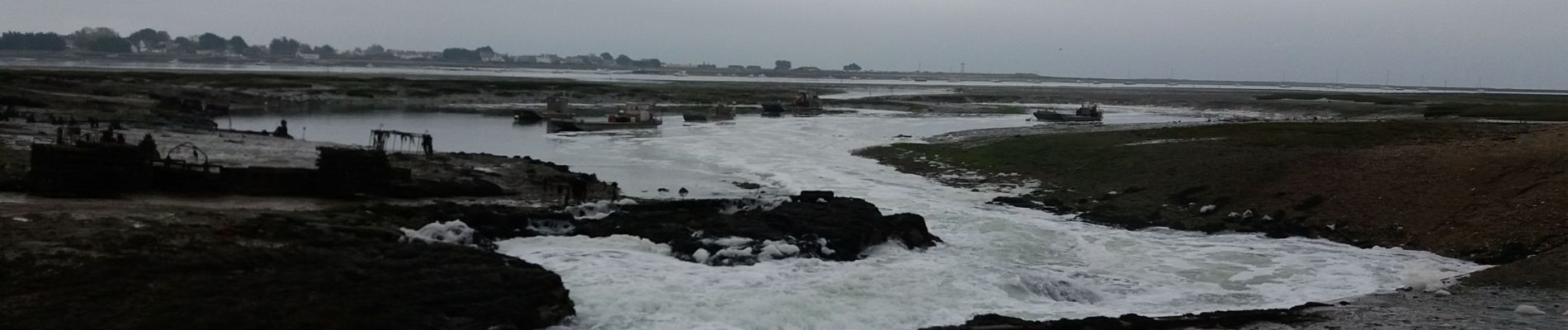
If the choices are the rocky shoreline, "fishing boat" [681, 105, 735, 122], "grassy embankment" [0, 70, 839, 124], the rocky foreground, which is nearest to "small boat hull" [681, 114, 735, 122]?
"fishing boat" [681, 105, 735, 122]

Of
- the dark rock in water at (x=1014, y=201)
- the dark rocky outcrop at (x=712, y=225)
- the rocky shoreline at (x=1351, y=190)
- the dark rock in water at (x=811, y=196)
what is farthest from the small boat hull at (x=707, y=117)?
the dark rocky outcrop at (x=712, y=225)

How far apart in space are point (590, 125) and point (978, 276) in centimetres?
3899

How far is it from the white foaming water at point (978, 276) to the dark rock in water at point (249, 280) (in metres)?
1.05

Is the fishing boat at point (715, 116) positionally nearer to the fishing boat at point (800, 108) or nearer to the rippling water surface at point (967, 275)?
the fishing boat at point (800, 108)

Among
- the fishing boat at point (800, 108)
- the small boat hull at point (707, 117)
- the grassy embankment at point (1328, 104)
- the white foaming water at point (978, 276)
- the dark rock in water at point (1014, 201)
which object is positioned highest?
the grassy embankment at point (1328, 104)

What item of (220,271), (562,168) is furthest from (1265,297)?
(562,168)

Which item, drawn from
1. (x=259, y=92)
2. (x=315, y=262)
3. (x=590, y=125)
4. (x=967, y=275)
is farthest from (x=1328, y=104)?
(x=315, y=262)

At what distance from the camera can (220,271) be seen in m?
12.1

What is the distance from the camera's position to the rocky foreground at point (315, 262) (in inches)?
429

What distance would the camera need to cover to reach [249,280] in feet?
39.1

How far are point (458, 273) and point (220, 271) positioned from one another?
251 centimetres

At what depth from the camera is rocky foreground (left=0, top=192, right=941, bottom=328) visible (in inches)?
429

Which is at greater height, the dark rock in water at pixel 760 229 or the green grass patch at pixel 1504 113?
the green grass patch at pixel 1504 113

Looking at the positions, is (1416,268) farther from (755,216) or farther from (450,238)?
(450,238)
